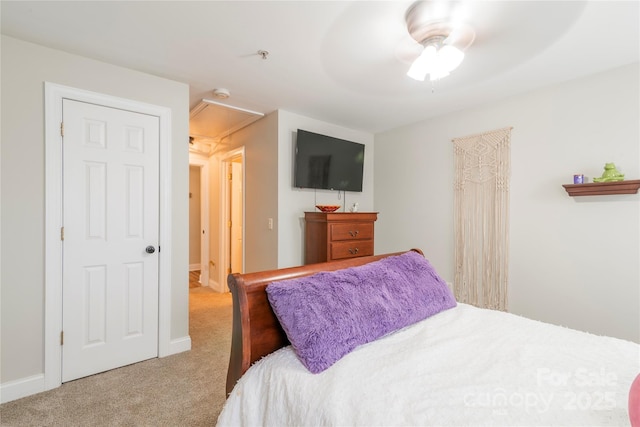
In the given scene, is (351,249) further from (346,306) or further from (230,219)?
(230,219)

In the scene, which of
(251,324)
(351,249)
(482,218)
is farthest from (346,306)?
(482,218)

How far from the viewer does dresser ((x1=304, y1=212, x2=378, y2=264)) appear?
3.02 meters

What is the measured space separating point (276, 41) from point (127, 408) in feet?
8.50

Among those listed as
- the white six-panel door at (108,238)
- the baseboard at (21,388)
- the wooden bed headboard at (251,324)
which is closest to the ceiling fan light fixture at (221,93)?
the white six-panel door at (108,238)

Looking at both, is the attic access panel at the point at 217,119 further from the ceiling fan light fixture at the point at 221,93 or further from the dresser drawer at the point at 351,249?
the dresser drawer at the point at 351,249

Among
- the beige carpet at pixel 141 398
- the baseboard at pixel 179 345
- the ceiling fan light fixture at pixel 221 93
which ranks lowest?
the beige carpet at pixel 141 398

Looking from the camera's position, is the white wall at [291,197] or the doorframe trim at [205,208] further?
the doorframe trim at [205,208]

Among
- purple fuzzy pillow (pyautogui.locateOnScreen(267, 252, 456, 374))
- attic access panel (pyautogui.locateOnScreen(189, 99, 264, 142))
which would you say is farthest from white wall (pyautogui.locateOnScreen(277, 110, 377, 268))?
purple fuzzy pillow (pyautogui.locateOnScreen(267, 252, 456, 374))

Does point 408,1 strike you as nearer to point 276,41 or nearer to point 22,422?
point 276,41

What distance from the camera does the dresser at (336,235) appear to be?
302 centimetres

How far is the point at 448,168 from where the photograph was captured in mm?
3270

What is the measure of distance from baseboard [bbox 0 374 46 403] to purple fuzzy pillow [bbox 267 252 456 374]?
2018 millimetres

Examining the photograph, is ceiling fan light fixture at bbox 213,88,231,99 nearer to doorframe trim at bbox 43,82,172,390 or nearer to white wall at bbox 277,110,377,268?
white wall at bbox 277,110,377,268

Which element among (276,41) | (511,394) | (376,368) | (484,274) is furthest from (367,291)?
(484,274)
